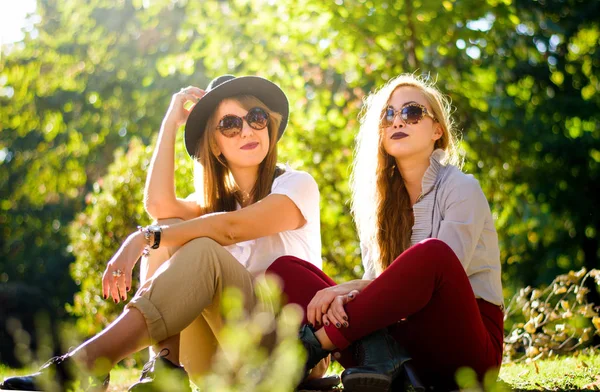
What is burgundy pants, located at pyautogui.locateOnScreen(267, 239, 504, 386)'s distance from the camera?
274 centimetres

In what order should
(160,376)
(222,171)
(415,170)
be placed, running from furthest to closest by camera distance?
(222,171), (415,170), (160,376)

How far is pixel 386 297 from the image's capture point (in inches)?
109

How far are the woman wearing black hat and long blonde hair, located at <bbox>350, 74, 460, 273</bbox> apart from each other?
0.28 m

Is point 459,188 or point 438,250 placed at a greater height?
point 459,188

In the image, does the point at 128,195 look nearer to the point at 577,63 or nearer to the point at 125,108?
the point at 577,63

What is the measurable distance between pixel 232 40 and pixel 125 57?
28.3ft

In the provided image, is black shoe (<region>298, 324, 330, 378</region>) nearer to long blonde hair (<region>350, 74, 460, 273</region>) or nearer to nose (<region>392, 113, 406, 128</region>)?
long blonde hair (<region>350, 74, 460, 273</region>)

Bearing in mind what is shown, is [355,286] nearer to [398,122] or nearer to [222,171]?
[398,122]

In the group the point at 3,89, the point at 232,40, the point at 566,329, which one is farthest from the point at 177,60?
the point at 3,89

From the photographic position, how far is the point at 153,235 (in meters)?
3.29

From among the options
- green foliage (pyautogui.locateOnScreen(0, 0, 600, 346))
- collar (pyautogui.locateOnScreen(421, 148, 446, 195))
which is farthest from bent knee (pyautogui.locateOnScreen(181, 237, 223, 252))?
green foliage (pyautogui.locateOnScreen(0, 0, 600, 346))

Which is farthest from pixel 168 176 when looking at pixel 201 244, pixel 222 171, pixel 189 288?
pixel 189 288

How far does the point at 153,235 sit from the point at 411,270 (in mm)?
1165

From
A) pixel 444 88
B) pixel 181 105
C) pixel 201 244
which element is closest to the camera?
pixel 201 244
